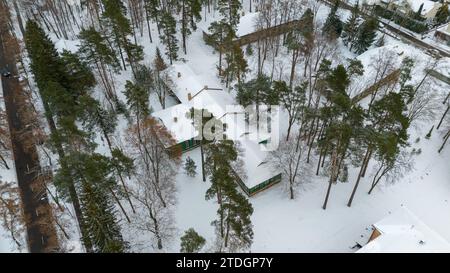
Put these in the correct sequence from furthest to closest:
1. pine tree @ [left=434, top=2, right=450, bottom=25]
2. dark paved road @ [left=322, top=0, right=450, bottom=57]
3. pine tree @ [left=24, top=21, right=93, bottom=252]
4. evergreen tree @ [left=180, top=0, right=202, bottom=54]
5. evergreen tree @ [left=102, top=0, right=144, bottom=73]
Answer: pine tree @ [left=434, top=2, right=450, bottom=25] < dark paved road @ [left=322, top=0, right=450, bottom=57] < evergreen tree @ [left=180, top=0, right=202, bottom=54] < evergreen tree @ [left=102, top=0, right=144, bottom=73] < pine tree @ [left=24, top=21, right=93, bottom=252]

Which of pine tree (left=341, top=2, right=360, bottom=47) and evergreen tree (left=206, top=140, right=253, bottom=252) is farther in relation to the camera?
pine tree (left=341, top=2, right=360, bottom=47)

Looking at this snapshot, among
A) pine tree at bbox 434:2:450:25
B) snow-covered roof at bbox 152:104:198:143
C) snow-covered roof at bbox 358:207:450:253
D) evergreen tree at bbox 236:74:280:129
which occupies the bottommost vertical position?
snow-covered roof at bbox 358:207:450:253

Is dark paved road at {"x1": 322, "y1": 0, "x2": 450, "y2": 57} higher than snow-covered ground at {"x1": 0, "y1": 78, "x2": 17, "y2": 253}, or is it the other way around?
dark paved road at {"x1": 322, "y1": 0, "x2": 450, "y2": 57}

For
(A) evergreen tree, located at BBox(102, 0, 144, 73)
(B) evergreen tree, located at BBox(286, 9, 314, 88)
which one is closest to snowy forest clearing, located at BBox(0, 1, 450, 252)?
(A) evergreen tree, located at BBox(102, 0, 144, 73)

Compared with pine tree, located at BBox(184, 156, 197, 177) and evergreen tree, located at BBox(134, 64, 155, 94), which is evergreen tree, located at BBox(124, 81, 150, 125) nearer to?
pine tree, located at BBox(184, 156, 197, 177)

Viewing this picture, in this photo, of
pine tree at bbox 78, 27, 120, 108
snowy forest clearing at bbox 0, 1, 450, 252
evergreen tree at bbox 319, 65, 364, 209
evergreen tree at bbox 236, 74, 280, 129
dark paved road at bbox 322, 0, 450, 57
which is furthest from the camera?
dark paved road at bbox 322, 0, 450, 57

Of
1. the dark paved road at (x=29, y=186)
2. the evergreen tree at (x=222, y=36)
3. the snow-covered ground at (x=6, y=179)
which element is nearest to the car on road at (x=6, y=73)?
the dark paved road at (x=29, y=186)

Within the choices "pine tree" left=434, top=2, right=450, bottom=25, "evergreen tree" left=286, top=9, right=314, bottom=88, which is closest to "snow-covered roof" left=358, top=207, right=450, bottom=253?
"evergreen tree" left=286, top=9, right=314, bottom=88
